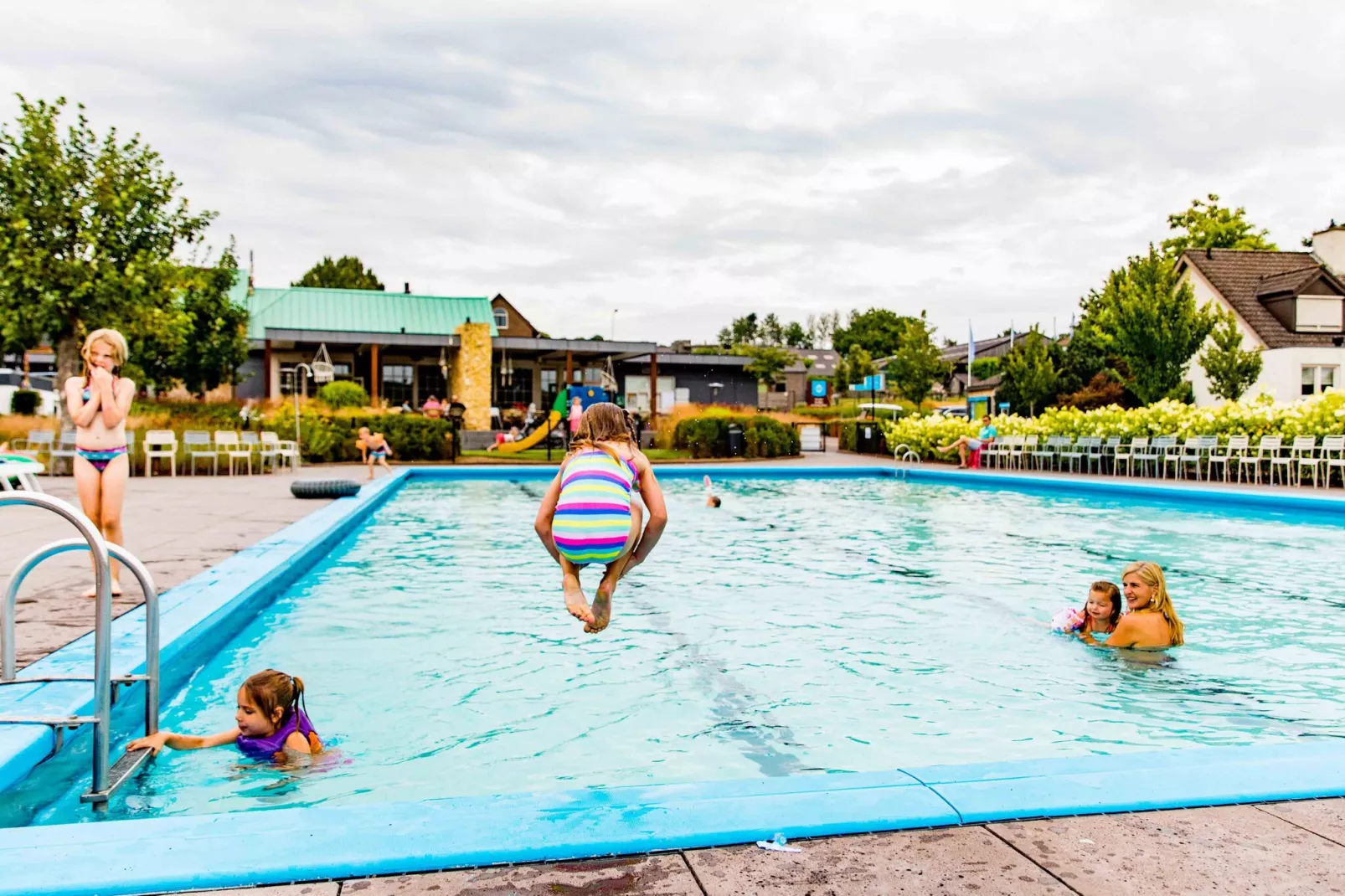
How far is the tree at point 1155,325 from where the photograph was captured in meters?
27.2

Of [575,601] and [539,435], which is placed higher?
[539,435]

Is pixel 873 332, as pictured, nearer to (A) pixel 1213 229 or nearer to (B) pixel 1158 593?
(A) pixel 1213 229

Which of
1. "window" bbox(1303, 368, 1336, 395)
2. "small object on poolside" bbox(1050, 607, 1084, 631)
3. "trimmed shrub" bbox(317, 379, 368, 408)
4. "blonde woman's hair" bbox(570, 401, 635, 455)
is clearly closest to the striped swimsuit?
"blonde woman's hair" bbox(570, 401, 635, 455)

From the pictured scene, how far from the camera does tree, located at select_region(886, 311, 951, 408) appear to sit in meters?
38.3

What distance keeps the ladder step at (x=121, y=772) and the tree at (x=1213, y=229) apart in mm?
45610

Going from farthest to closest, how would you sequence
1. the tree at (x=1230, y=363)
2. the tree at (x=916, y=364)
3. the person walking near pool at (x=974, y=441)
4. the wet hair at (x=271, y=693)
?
1. the tree at (x=916, y=364)
2. the tree at (x=1230, y=363)
3. the person walking near pool at (x=974, y=441)
4. the wet hair at (x=271, y=693)

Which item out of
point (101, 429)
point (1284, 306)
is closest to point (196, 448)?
point (101, 429)

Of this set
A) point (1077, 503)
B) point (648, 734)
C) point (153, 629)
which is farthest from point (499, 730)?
point (1077, 503)

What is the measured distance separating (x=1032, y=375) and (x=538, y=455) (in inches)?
739

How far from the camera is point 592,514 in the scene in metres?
3.36

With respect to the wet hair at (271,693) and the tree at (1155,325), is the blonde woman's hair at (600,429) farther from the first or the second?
the tree at (1155,325)

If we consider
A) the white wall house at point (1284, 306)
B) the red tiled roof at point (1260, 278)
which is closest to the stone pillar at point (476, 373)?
the white wall house at point (1284, 306)

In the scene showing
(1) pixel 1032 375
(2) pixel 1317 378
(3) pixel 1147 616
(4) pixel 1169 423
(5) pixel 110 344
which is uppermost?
(1) pixel 1032 375

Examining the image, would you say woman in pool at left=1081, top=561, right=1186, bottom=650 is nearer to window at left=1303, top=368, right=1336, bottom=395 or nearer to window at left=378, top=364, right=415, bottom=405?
window at left=1303, top=368, right=1336, bottom=395
